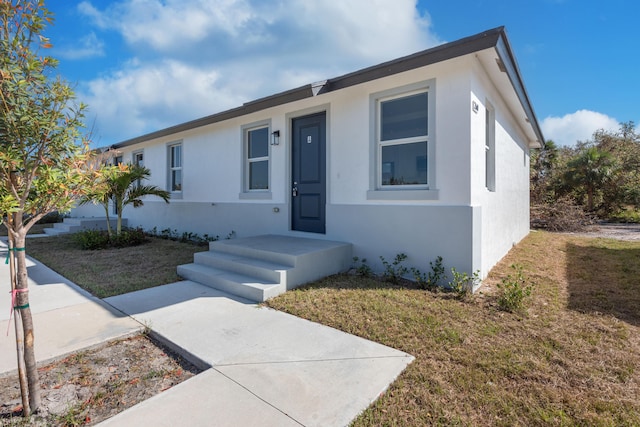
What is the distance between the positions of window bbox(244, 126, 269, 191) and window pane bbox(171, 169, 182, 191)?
3.48 metres

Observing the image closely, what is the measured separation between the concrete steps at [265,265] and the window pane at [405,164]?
1.46 meters

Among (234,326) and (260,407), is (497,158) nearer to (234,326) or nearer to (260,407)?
(234,326)

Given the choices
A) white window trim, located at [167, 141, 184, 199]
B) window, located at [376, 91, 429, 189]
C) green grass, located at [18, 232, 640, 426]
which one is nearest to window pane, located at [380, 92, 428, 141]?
window, located at [376, 91, 429, 189]

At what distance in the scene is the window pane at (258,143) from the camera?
7.59m

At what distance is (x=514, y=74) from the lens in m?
5.58

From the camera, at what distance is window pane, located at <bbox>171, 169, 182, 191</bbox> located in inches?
402

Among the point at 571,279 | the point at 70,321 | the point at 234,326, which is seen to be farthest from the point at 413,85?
the point at 70,321

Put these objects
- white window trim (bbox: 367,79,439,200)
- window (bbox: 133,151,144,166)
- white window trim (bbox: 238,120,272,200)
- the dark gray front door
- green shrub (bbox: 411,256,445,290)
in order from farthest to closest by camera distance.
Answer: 1. window (bbox: 133,151,144,166)
2. white window trim (bbox: 238,120,272,200)
3. the dark gray front door
4. white window trim (bbox: 367,79,439,200)
5. green shrub (bbox: 411,256,445,290)

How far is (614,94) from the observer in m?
18.3

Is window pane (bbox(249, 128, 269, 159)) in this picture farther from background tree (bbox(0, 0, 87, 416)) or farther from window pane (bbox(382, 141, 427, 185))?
background tree (bbox(0, 0, 87, 416))

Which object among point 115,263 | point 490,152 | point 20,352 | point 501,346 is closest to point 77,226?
point 115,263

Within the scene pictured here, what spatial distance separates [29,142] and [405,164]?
471cm

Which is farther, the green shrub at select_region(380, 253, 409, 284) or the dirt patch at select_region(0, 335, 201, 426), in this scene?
the green shrub at select_region(380, 253, 409, 284)

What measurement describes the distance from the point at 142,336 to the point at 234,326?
0.89 m
